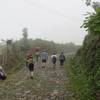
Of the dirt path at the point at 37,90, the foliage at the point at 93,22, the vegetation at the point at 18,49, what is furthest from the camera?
the vegetation at the point at 18,49

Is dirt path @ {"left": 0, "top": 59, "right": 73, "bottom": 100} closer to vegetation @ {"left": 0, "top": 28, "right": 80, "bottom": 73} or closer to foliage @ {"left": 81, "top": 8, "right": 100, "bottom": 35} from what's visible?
foliage @ {"left": 81, "top": 8, "right": 100, "bottom": 35}

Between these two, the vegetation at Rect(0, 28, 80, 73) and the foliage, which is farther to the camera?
the vegetation at Rect(0, 28, 80, 73)

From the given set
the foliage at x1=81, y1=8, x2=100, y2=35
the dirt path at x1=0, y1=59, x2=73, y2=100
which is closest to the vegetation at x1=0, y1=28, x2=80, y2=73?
the dirt path at x1=0, y1=59, x2=73, y2=100

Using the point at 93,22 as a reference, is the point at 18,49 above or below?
below

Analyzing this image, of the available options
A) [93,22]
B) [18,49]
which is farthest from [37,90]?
[18,49]

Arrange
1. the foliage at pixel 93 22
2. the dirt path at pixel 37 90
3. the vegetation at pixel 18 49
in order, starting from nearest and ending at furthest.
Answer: the foliage at pixel 93 22 < the dirt path at pixel 37 90 < the vegetation at pixel 18 49

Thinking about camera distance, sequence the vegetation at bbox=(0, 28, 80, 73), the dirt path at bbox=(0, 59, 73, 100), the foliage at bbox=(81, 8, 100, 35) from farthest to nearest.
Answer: the vegetation at bbox=(0, 28, 80, 73)
the dirt path at bbox=(0, 59, 73, 100)
the foliage at bbox=(81, 8, 100, 35)

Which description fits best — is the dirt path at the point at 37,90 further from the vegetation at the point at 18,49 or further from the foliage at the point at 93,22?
the vegetation at the point at 18,49

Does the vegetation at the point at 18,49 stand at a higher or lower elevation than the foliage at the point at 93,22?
lower

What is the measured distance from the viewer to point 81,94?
16.2 metres

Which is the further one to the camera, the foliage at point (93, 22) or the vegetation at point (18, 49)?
the vegetation at point (18, 49)

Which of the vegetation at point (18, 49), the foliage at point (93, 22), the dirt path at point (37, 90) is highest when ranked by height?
the foliage at point (93, 22)

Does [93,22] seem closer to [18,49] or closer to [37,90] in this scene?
[37,90]

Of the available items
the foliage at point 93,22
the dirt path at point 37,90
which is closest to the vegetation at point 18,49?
the dirt path at point 37,90
